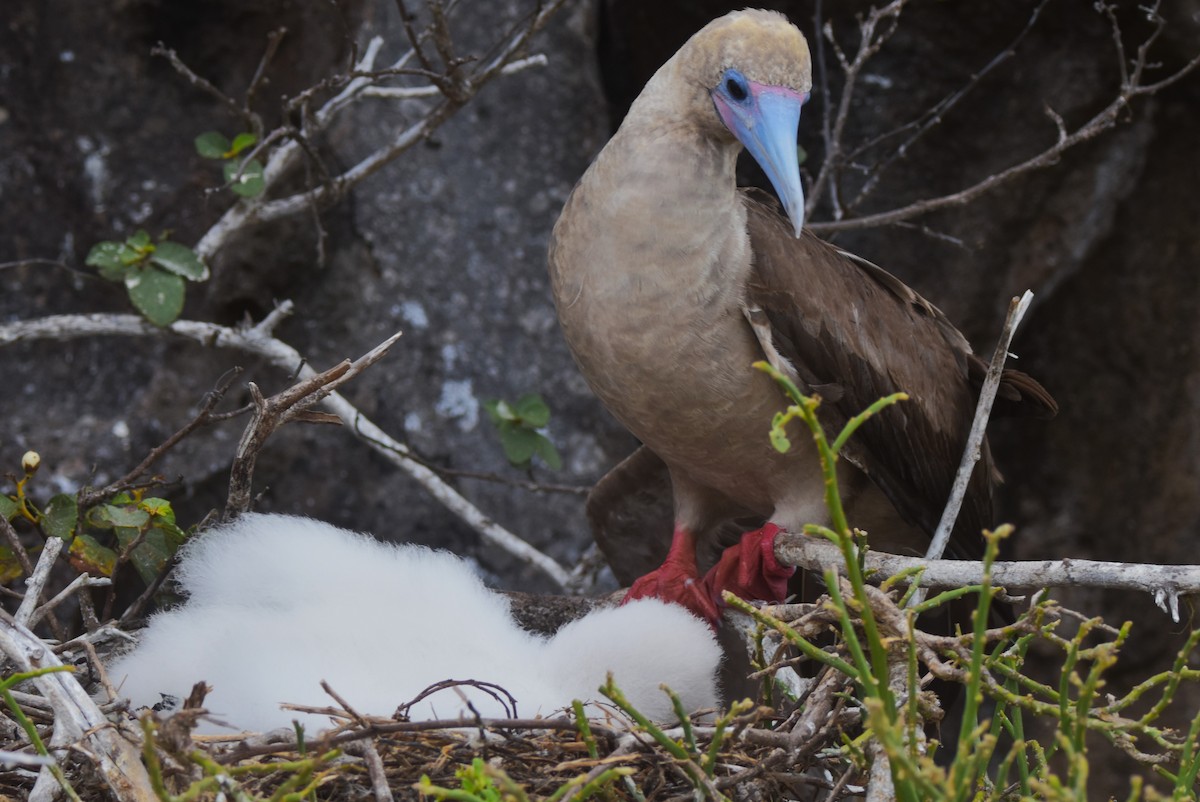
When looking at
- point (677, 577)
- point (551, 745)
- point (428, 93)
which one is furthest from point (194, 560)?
point (428, 93)

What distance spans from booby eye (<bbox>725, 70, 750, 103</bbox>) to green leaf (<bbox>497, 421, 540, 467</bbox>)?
102 centimetres

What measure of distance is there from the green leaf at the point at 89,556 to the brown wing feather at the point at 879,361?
123 centimetres

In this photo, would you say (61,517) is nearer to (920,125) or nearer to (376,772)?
(376,772)

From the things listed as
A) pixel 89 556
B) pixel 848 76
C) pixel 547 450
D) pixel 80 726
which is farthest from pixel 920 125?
→ pixel 80 726

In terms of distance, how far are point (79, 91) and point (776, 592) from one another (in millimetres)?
2392

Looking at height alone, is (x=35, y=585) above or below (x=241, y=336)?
below

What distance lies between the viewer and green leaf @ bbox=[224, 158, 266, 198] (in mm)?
2938

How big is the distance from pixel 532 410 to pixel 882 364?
83 centimetres

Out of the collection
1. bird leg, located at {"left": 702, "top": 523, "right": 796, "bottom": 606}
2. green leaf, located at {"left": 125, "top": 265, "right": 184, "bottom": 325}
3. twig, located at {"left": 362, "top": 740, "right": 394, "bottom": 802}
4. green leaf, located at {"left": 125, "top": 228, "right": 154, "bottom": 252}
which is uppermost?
green leaf, located at {"left": 125, "top": 228, "right": 154, "bottom": 252}

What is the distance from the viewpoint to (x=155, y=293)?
9.45 ft

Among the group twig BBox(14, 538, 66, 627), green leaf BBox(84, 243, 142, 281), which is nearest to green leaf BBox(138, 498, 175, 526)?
twig BBox(14, 538, 66, 627)

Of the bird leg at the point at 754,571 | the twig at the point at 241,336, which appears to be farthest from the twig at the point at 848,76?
the twig at the point at 241,336

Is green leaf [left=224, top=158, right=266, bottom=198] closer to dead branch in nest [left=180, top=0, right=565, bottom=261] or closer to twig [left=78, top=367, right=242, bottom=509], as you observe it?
dead branch in nest [left=180, top=0, right=565, bottom=261]

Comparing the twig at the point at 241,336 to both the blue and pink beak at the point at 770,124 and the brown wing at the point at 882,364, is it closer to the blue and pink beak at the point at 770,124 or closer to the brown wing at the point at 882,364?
the brown wing at the point at 882,364
